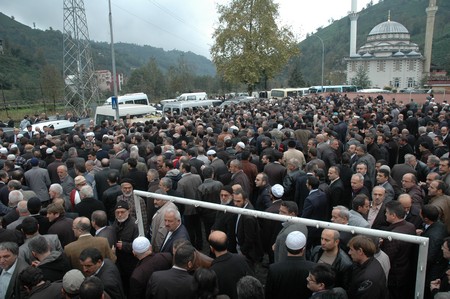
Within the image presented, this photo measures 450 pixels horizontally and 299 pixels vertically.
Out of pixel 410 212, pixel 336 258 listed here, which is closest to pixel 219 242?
pixel 336 258

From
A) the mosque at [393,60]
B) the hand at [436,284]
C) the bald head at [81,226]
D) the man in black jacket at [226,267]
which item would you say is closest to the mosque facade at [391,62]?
the mosque at [393,60]

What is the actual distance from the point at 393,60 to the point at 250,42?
58721 millimetres

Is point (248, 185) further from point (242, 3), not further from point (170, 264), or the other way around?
point (242, 3)

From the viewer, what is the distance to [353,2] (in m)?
89.1

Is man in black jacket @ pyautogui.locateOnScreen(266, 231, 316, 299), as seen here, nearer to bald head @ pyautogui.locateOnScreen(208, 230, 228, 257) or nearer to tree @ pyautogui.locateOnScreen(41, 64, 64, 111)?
bald head @ pyautogui.locateOnScreen(208, 230, 228, 257)

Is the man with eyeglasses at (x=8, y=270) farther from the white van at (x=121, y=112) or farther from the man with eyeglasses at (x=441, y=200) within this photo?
the white van at (x=121, y=112)

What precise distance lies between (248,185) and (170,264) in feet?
10.6

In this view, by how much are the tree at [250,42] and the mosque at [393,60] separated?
4937 cm

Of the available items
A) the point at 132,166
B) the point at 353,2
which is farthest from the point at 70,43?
the point at 353,2

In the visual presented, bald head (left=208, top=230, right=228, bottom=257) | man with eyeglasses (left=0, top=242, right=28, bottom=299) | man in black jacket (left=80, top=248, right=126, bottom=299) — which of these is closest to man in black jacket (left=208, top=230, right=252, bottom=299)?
bald head (left=208, top=230, right=228, bottom=257)

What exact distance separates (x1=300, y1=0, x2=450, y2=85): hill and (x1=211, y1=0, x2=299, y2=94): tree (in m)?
48.3

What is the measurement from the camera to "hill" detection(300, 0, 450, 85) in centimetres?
10500

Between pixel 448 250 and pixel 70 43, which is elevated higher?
pixel 70 43

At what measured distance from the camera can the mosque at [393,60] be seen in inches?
3127
